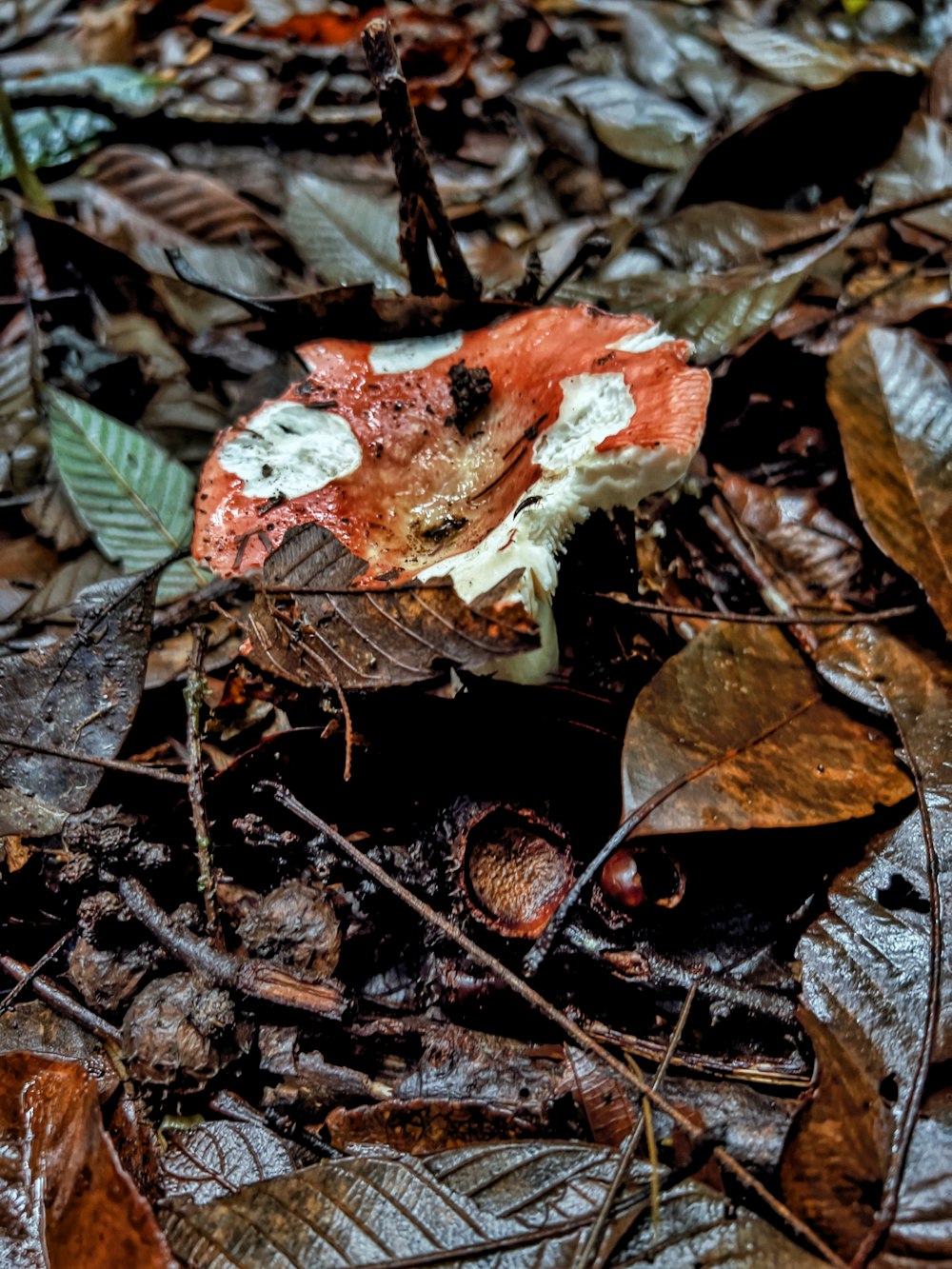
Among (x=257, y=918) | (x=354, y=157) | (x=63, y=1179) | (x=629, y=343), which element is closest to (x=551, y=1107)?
(x=257, y=918)

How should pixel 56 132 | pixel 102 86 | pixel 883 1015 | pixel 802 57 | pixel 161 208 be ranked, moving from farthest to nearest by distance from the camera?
pixel 102 86 → pixel 56 132 → pixel 802 57 → pixel 161 208 → pixel 883 1015

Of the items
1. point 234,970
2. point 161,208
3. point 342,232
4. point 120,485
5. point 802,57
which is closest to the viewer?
point 234,970

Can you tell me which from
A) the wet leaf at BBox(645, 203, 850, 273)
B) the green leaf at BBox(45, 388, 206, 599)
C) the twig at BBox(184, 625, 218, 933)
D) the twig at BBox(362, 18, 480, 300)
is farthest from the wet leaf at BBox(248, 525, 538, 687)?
the wet leaf at BBox(645, 203, 850, 273)

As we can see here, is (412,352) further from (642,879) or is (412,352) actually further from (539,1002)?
(539,1002)

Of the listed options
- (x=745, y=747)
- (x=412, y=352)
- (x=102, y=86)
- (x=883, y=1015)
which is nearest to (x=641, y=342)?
(x=412, y=352)

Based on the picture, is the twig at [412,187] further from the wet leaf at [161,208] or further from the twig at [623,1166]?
the twig at [623,1166]

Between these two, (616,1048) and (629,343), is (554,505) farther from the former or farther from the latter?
(616,1048)
